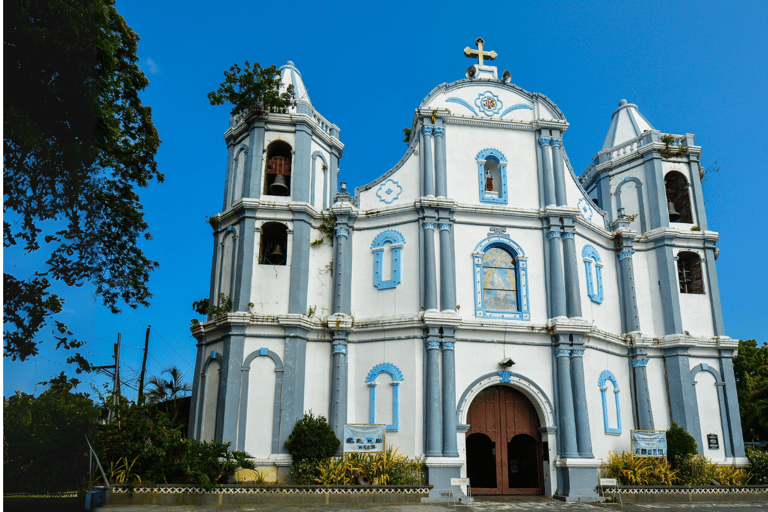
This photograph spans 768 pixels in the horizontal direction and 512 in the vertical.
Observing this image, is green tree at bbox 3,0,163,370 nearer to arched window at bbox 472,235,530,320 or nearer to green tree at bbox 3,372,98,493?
green tree at bbox 3,372,98,493

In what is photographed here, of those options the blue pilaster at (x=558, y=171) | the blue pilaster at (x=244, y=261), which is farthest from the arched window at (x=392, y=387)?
the blue pilaster at (x=558, y=171)

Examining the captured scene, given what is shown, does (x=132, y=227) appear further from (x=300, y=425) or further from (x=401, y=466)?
(x=401, y=466)

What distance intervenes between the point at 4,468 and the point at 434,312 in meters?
12.6

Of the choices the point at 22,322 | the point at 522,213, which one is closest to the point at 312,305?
the point at 522,213

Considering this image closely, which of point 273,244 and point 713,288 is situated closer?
point 273,244

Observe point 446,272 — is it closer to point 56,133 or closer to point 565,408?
point 565,408

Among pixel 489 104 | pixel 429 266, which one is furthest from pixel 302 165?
pixel 489 104

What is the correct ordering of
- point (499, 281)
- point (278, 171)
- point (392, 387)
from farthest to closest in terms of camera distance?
point (278, 171)
point (499, 281)
point (392, 387)

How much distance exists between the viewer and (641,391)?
63.0ft

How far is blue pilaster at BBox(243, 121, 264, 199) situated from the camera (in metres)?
19.0

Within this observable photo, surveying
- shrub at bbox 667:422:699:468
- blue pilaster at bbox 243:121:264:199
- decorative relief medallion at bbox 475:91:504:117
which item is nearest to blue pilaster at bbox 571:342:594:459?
shrub at bbox 667:422:699:468

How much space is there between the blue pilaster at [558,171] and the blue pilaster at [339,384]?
8.05 m

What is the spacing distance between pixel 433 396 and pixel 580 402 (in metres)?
4.23

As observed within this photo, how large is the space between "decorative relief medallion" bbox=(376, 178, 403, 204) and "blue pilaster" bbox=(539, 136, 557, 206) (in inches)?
182
